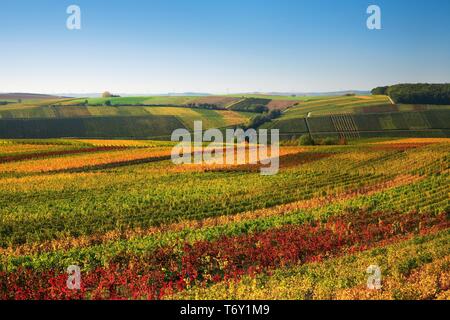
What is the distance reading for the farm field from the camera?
1407cm

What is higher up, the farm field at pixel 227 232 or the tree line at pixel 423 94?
the tree line at pixel 423 94

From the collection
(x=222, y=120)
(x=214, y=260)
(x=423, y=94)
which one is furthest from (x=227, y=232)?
(x=423, y=94)

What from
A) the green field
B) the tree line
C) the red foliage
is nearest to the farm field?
the red foliage

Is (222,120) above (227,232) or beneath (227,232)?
above

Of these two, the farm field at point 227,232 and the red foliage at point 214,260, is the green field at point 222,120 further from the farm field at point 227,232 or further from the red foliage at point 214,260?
the red foliage at point 214,260

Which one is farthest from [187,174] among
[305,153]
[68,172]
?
[305,153]

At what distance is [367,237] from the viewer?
20156 mm

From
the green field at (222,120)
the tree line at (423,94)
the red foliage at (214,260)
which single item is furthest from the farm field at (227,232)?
the tree line at (423,94)

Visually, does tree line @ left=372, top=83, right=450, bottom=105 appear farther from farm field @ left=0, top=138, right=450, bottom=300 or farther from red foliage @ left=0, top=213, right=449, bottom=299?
red foliage @ left=0, top=213, right=449, bottom=299

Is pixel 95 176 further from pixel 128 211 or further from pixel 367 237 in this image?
pixel 367 237

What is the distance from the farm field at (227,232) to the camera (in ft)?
46.2

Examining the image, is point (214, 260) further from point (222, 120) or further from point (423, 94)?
point (423, 94)

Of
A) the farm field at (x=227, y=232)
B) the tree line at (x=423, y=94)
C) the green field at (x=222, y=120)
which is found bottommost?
the farm field at (x=227, y=232)

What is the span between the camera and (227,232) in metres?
21.1
